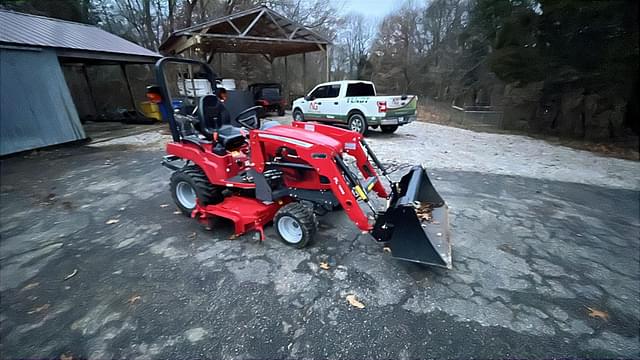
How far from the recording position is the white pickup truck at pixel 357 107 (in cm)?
819

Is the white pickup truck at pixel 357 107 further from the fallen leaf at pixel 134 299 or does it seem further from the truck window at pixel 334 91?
the fallen leaf at pixel 134 299

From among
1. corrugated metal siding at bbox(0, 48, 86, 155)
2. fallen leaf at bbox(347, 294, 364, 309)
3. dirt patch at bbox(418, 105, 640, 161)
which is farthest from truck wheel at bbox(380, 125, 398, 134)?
corrugated metal siding at bbox(0, 48, 86, 155)

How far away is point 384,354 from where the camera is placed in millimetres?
1802

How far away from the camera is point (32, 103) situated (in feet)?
23.5

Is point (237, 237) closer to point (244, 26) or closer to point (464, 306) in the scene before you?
point (464, 306)

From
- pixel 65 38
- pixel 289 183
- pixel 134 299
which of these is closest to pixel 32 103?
pixel 65 38

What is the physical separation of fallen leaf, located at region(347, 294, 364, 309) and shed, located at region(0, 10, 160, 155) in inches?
358

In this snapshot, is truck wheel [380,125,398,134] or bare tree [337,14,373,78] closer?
truck wheel [380,125,398,134]

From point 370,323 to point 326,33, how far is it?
73.4 feet

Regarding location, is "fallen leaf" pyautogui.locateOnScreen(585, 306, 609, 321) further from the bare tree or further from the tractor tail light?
the bare tree

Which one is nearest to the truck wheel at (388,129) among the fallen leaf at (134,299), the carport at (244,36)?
the carport at (244,36)

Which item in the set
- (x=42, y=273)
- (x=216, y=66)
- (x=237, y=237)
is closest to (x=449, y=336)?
(x=237, y=237)

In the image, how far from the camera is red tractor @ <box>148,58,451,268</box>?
246 cm

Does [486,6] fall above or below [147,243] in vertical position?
above
